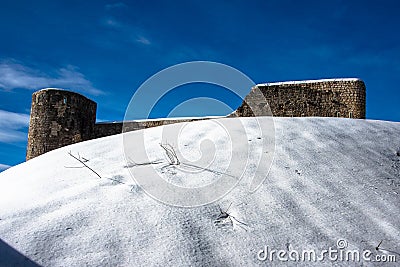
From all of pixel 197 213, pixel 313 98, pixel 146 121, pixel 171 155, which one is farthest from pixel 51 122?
pixel 197 213

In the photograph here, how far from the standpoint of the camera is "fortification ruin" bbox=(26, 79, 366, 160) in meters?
7.36

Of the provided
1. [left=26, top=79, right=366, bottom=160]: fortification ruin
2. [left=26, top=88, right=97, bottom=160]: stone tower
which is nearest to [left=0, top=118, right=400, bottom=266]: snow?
[left=26, top=79, right=366, bottom=160]: fortification ruin

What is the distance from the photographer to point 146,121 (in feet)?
32.3

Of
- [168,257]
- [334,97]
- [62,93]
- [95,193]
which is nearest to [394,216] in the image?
[168,257]

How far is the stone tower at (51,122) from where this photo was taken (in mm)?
10484

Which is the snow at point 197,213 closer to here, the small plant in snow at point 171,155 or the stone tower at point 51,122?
the small plant in snow at point 171,155

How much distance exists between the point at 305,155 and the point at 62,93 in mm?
9951

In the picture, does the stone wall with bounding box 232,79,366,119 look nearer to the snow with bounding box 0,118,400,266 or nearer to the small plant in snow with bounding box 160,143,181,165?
the snow with bounding box 0,118,400,266

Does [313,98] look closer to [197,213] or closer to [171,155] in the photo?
[171,155]

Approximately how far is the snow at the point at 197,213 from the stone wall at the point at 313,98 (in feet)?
16.9

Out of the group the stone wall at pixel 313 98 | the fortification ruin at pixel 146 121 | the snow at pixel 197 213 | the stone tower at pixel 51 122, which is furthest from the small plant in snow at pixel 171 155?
the stone tower at pixel 51 122

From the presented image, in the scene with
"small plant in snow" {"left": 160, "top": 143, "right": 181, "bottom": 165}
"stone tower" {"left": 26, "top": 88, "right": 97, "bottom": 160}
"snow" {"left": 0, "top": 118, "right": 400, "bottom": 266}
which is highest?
"stone tower" {"left": 26, "top": 88, "right": 97, "bottom": 160}

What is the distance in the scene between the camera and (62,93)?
415 inches

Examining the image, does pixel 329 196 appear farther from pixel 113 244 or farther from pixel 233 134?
pixel 113 244
